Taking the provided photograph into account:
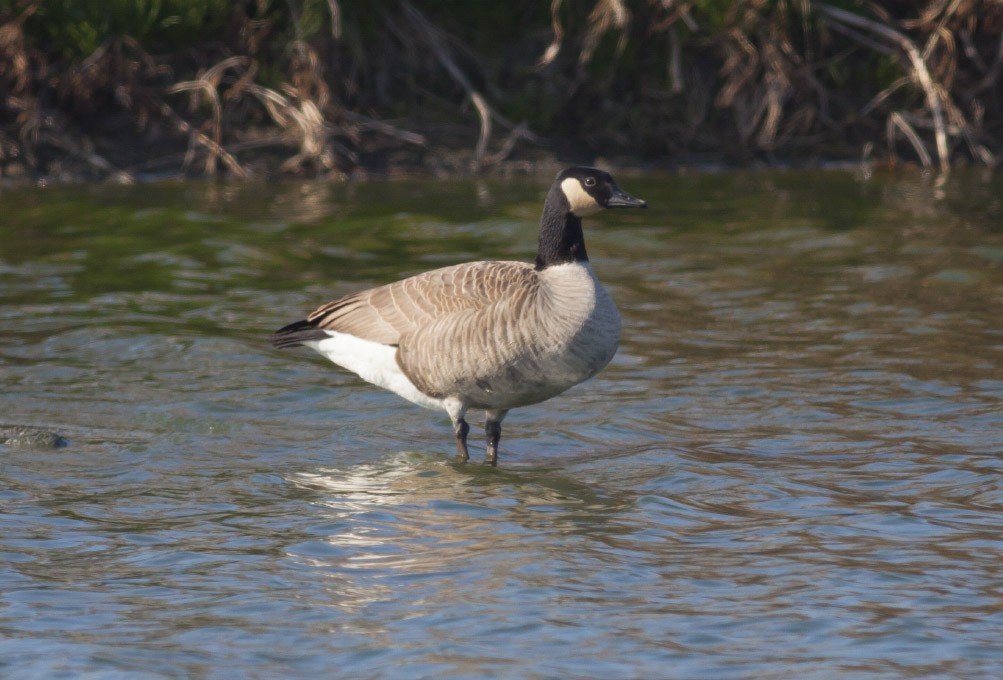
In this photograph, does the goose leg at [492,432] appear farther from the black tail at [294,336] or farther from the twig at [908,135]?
the twig at [908,135]

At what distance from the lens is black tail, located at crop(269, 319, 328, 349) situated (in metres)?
8.27

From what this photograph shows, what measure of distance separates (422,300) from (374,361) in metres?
0.49

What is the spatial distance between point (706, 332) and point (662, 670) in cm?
592

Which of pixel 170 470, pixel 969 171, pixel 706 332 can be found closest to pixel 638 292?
pixel 706 332

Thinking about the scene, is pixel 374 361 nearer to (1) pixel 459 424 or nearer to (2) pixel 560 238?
(1) pixel 459 424

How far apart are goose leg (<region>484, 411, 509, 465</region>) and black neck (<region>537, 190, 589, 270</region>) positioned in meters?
0.88

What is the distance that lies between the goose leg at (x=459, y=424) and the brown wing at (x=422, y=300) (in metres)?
0.47

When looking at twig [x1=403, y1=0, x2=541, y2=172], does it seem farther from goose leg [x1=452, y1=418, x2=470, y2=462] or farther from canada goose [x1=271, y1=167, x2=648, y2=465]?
goose leg [x1=452, y1=418, x2=470, y2=462]

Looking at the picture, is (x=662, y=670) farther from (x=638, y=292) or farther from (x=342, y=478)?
(x=638, y=292)

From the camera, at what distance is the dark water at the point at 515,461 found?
16.6ft

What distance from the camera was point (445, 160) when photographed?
51.9 ft

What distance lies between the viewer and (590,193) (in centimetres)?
768

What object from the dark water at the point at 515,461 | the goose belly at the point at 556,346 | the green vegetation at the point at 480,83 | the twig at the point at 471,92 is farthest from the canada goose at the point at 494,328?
the twig at the point at 471,92

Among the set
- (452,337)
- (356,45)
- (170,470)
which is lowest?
(170,470)
